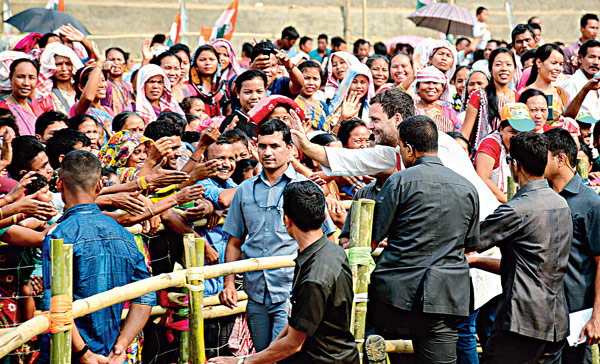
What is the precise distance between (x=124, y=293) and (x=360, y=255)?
127 cm

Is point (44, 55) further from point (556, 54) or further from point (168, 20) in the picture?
point (168, 20)

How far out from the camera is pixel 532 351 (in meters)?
4.41

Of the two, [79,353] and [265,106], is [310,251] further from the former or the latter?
[265,106]

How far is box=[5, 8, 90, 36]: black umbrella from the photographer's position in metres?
10.6

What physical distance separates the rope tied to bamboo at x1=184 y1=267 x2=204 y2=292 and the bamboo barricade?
2.64ft

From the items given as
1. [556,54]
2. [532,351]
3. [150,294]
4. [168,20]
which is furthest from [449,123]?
[168,20]

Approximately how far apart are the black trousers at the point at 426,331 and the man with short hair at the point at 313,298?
1.76 ft

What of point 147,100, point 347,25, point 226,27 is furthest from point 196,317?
point 347,25

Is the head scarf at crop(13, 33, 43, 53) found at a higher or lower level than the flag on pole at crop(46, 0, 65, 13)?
lower

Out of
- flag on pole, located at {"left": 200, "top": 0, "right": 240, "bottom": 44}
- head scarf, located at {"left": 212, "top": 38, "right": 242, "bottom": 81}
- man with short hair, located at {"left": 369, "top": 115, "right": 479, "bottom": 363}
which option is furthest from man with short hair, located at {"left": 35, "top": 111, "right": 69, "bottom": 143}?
flag on pole, located at {"left": 200, "top": 0, "right": 240, "bottom": 44}

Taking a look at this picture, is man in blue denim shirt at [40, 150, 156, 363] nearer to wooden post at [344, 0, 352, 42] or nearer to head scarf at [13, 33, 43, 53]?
head scarf at [13, 33, 43, 53]

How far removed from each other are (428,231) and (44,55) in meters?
5.29

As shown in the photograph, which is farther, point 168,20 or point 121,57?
point 168,20

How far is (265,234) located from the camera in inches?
195
